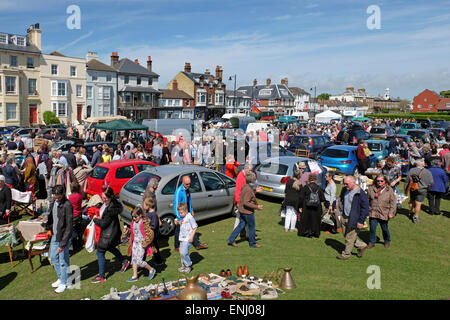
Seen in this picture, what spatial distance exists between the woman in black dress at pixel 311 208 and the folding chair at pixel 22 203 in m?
8.37

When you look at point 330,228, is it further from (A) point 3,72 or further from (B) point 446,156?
(A) point 3,72

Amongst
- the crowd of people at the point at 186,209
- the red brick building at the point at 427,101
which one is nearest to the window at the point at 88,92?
the crowd of people at the point at 186,209

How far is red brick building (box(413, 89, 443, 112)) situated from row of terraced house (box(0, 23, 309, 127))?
2689 inches

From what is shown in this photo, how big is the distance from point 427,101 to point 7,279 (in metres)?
117

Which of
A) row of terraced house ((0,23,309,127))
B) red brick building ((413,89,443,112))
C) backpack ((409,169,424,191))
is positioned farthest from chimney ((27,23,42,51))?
red brick building ((413,89,443,112))

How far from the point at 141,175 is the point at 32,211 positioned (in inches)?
172

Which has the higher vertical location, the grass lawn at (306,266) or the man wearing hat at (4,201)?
the man wearing hat at (4,201)

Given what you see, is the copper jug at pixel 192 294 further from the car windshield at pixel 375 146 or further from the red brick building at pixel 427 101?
the red brick building at pixel 427 101

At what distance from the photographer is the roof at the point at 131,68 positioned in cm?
5666

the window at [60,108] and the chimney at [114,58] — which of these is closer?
the window at [60,108]

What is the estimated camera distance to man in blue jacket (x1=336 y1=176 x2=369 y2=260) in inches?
293

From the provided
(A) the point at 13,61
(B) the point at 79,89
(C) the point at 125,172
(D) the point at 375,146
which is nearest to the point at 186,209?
(C) the point at 125,172

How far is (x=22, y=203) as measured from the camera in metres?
10.7

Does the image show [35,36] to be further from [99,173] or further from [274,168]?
[274,168]
